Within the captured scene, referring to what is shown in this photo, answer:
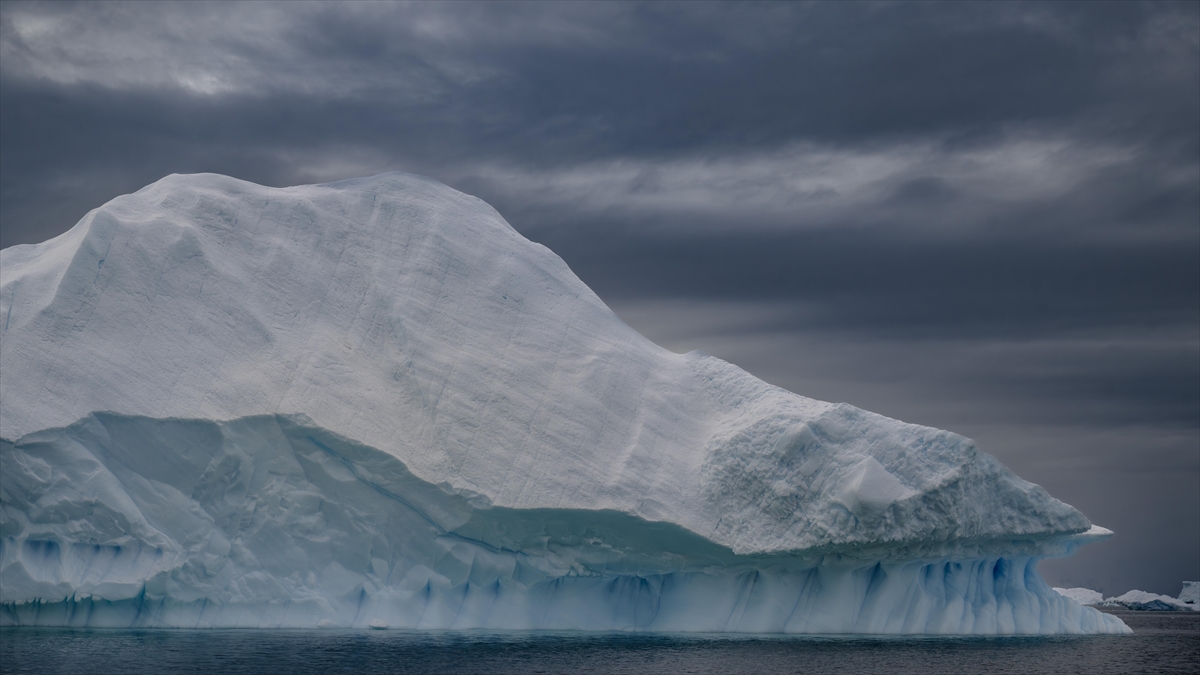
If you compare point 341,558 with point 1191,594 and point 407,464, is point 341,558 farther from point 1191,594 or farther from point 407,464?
point 1191,594

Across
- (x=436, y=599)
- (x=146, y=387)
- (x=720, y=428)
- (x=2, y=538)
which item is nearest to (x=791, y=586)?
(x=720, y=428)

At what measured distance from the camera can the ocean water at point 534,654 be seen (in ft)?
54.1

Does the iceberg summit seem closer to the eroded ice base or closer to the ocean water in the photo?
the eroded ice base

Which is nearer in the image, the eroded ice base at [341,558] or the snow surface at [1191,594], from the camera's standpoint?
the eroded ice base at [341,558]

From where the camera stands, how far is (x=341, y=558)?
76.4 feet

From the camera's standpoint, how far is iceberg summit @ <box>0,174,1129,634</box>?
22.2m

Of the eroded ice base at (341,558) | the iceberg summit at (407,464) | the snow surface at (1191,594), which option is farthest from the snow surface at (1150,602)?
the eroded ice base at (341,558)

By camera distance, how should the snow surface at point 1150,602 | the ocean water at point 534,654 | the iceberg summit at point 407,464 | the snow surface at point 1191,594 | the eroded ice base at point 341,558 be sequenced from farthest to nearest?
the snow surface at point 1191,594 < the snow surface at point 1150,602 < the iceberg summit at point 407,464 < the eroded ice base at point 341,558 < the ocean water at point 534,654

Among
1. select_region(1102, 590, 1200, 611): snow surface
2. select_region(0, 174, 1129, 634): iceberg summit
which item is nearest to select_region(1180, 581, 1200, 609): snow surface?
select_region(1102, 590, 1200, 611): snow surface

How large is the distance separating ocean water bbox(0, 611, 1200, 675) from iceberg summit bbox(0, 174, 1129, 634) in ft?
3.83

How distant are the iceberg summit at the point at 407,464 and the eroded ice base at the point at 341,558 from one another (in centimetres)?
6

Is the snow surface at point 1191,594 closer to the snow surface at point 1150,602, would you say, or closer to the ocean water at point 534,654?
the snow surface at point 1150,602

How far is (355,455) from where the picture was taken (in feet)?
76.0

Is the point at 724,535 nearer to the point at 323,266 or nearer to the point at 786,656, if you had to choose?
the point at 786,656
